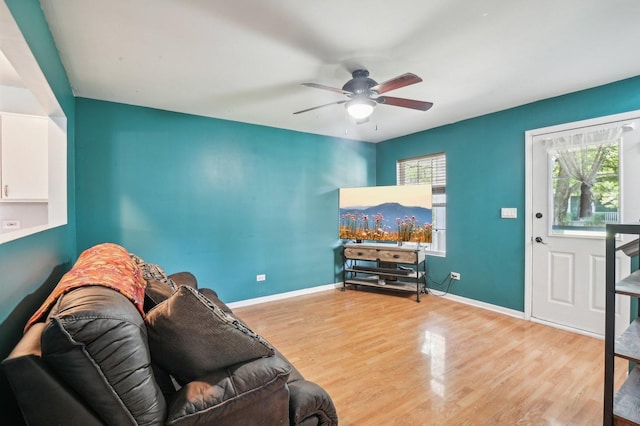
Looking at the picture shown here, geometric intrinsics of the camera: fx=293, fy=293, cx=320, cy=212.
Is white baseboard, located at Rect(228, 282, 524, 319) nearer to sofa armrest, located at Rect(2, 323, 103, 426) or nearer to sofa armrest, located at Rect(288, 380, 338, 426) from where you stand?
sofa armrest, located at Rect(288, 380, 338, 426)

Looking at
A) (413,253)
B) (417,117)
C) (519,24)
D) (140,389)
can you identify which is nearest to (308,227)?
(413,253)

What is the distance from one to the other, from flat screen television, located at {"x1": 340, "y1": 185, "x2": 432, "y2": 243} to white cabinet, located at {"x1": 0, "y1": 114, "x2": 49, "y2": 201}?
3.55 metres

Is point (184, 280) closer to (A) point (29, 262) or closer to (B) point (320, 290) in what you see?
(A) point (29, 262)

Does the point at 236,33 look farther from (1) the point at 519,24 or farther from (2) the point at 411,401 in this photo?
(2) the point at 411,401

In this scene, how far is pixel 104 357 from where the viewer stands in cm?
83

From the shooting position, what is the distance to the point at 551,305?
321cm

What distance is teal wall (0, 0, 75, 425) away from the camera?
1058 millimetres

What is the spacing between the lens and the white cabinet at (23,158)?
8.23ft

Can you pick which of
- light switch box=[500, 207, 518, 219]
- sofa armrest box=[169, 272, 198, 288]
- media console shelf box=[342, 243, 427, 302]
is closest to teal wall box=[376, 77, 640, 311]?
light switch box=[500, 207, 518, 219]

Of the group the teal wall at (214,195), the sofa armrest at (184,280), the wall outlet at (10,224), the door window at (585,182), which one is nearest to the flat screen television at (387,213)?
the teal wall at (214,195)

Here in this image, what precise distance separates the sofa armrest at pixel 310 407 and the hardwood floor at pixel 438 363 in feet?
2.31

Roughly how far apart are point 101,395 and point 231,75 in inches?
98.6

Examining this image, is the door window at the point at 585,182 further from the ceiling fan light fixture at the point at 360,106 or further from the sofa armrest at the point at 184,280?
the sofa armrest at the point at 184,280

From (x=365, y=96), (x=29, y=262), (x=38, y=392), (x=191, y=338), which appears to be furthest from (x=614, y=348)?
(x=29, y=262)
